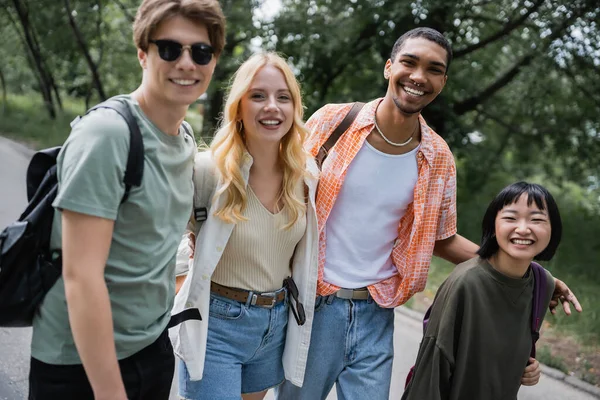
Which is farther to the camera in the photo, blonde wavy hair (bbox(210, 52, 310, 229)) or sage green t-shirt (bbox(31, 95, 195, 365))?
blonde wavy hair (bbox(210, 52, 310, 229))

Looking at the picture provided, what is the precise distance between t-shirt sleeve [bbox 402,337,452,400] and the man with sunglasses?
3.50ft

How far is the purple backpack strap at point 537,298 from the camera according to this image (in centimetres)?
255

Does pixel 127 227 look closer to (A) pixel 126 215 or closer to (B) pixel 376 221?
(A) pixel 126 215

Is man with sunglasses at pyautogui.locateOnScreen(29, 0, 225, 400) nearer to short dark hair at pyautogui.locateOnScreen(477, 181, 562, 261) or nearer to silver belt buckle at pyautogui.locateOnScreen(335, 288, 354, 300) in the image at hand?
silver belt buckle at pyautogui.locateOnScreen(335, 288, 354, 300)

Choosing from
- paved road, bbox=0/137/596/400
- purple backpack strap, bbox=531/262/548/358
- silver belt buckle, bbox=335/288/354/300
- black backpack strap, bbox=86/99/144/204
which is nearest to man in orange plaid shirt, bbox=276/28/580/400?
silver belt buckle, bbox=335/288/354/300

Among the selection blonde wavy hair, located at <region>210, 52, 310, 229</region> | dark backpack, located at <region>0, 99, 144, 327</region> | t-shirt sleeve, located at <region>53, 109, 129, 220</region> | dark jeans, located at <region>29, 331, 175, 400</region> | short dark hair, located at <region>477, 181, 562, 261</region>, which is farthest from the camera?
short dark hair, located at <region>477, 181, 562, 261</region>

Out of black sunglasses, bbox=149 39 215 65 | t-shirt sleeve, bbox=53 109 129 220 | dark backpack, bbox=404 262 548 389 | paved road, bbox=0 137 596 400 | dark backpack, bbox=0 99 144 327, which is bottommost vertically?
paved road, bbox=0 137 596 400

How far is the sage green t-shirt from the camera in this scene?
59.8 inches

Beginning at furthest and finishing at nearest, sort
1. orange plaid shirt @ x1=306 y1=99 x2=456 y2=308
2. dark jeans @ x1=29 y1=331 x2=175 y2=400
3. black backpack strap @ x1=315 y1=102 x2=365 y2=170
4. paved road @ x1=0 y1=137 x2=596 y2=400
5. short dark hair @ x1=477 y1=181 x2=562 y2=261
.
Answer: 1. paved road @ x1=0 y1=137 x2=596 y2=400
2. black backpack strap @ x1=315 y1=102 x2=365 y2=170
3. orange plaid shirt @ x1=306 y1=99 x2=456 y2=308
4. short dark hair @ x1=477 y1=181 x2=562 y2=261
5. dark jeans @ x1=29 y1=331 x2=175 y2=400

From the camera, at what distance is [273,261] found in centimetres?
246

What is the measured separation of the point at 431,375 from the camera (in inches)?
95.4

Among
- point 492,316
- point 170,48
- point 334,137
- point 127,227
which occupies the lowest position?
point 492,316

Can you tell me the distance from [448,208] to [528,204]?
371 millimetres

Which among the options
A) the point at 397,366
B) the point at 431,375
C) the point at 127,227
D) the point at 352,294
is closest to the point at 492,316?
the point at 431,375
